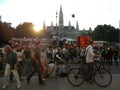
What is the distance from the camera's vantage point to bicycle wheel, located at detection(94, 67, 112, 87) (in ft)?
42.1

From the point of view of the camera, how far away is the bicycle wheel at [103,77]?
42.1ft

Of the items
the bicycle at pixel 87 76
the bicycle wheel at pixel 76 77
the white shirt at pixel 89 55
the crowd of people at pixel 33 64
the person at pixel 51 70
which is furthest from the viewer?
the person at pixel 51 70

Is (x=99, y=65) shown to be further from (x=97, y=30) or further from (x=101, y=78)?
(x=97, y=30)

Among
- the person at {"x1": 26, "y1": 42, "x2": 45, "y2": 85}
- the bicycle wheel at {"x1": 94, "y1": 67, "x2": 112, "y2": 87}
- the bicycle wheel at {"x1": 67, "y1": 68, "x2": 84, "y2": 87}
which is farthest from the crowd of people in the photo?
the bicycle wheel at {"x1": 94, "y1": 67, "x2": 112, "y2": 87}

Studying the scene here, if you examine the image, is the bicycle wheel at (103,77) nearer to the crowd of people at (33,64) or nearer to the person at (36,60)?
the crowd of people at (33,64)

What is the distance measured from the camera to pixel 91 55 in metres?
13.6

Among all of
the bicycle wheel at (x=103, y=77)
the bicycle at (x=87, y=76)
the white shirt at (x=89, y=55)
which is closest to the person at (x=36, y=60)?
the bicycle at (x=87, y=76)

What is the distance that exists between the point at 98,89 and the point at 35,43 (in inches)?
147

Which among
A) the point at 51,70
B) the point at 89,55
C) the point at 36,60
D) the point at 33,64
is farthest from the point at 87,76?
the point at 51,70

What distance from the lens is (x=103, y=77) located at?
13.0 m

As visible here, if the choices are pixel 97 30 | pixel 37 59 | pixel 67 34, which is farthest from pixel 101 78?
pixel 67 34

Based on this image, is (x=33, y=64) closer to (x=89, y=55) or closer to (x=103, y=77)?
(x=89, y=55)

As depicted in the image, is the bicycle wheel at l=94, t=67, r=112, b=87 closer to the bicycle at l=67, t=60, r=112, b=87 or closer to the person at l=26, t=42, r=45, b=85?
the bicycle at l=67, t=60, r=112, b=87

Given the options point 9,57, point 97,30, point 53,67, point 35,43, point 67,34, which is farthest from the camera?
point 67,34
